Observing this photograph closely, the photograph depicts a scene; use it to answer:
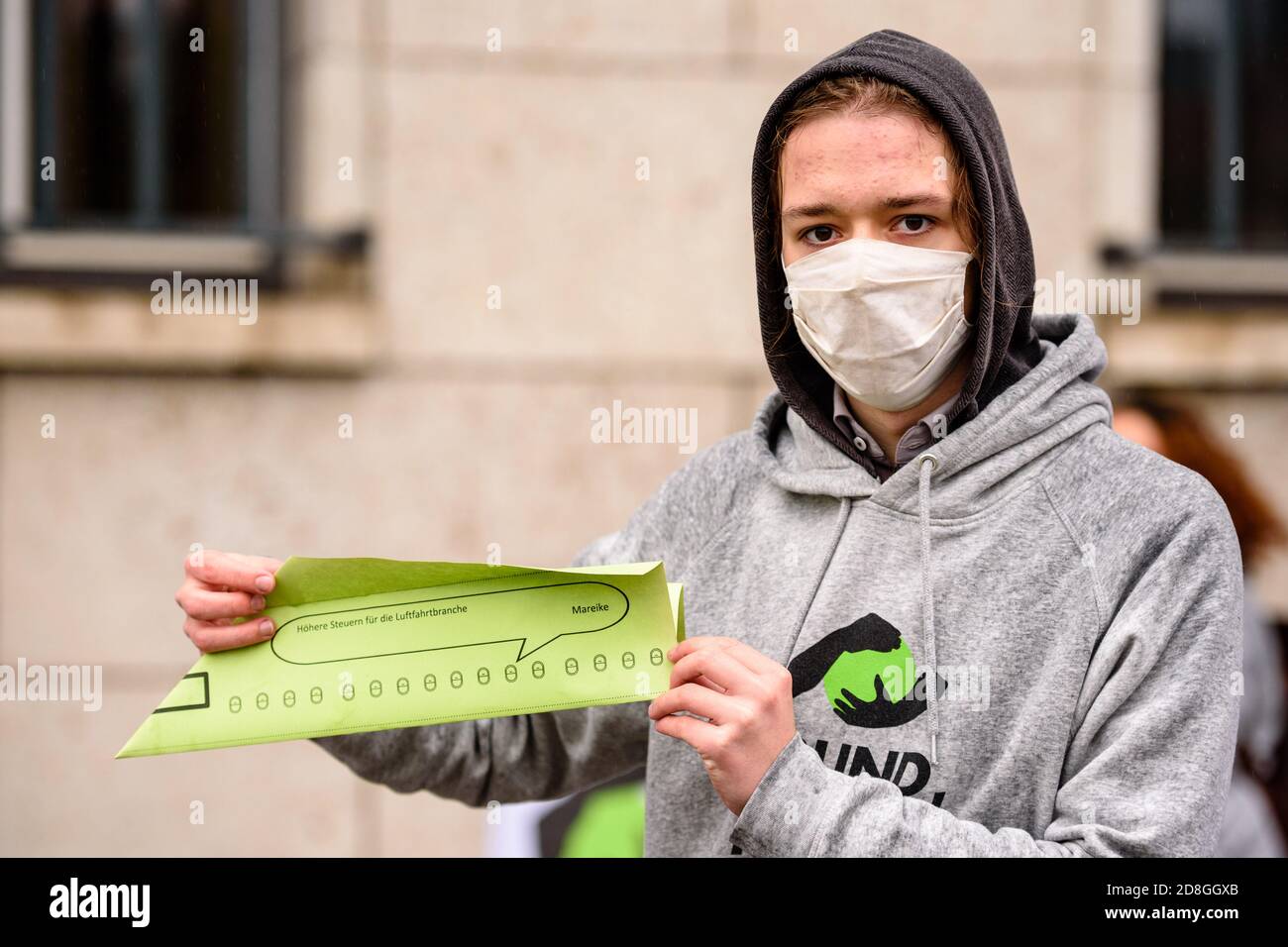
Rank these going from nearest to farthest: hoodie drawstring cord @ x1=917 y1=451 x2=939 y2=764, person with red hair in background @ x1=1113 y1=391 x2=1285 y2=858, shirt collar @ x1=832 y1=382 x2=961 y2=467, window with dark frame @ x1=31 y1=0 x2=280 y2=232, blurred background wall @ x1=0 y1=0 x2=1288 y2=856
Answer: hoodie drawstring cord @ x1=917 y1=451 x2=939 y2=764 → shirt collar @ x1=832 y1=382 x2=961 y2=467 → person with red hair in background @ x1=1113 y1=391 x2=1285 y2=858 → blurred background wall @ x1=0 y1=0 x2=1288 y2=856 → window with dark frame @ x1=31 y1=0 x2=280 y2=232

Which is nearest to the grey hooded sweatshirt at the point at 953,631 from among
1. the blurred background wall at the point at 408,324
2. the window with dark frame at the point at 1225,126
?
the blurred background wall at the point at 408,324

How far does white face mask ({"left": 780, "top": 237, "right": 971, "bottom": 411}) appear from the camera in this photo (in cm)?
162

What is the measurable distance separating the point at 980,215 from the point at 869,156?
0.18 metres

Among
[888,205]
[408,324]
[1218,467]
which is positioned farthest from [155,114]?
[888,205]

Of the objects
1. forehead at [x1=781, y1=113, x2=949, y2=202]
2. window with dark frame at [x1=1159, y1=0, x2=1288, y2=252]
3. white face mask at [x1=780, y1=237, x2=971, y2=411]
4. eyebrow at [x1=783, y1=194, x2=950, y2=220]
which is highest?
window with dark frame at [x1=1159, y1=0, x2=1288, y2=252]

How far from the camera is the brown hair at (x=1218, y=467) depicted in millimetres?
3535

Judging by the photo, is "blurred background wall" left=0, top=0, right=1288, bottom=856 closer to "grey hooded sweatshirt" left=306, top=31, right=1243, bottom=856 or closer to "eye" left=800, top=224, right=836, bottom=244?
"grey hooded sweatshirt" left=306, top=31, right=1243, bottom=856

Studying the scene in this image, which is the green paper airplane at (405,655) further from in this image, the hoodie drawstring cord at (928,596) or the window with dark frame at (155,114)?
the window with dark frame at (155,114)

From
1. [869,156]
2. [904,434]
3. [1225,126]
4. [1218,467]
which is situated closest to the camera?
[869,156]

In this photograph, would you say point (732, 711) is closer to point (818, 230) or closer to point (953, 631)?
point (953, 631)

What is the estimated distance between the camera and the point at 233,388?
441cm

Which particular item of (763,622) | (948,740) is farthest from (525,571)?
(948,740)

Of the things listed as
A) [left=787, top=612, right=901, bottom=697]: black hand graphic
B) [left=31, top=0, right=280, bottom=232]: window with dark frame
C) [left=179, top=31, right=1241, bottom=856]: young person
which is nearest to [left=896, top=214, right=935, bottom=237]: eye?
[left=179, top=31, right=1241, bottom=856]: young person

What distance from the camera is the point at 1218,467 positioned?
356 cm
